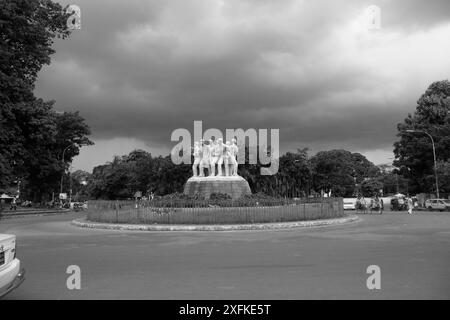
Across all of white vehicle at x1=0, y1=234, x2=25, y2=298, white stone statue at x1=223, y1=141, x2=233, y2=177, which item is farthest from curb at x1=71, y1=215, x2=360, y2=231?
white vehicle at x1=0, y1=234, x2=25, y2=298

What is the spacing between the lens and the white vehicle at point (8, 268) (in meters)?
6.05

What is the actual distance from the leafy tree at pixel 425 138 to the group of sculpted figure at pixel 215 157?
95.5ft

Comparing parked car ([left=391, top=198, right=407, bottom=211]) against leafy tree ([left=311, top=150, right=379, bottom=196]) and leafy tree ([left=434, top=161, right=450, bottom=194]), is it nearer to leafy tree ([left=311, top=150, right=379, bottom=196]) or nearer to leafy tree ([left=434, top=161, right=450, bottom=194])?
leafy tree ([left=434, top=161, right=450, bottom=194])

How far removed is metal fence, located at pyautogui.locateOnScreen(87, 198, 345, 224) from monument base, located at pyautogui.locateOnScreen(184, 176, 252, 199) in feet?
17.1

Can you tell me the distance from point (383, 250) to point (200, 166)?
20.8m

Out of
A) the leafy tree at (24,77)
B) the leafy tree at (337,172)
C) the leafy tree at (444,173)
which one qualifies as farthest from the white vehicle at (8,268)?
the leafy tree at (337,172)

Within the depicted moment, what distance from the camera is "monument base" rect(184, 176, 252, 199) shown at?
3020cm

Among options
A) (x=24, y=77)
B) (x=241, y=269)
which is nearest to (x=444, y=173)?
(x=24, y=77)

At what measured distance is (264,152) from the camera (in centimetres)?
6906

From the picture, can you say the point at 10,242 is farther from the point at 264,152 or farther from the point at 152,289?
the point at 264,152

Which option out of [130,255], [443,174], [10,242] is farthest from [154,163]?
[10,242]

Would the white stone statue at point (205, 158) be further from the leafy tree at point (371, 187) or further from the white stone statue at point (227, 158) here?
the leafy tree at point (371, 187)
